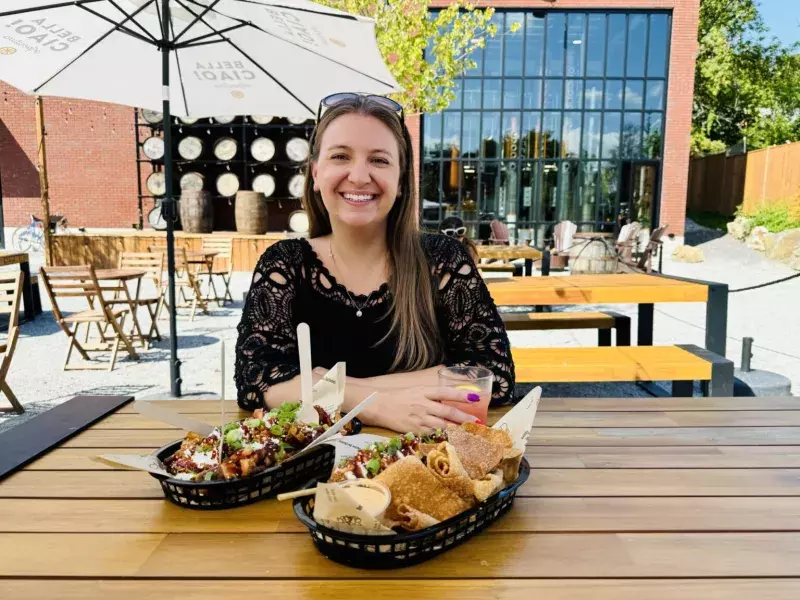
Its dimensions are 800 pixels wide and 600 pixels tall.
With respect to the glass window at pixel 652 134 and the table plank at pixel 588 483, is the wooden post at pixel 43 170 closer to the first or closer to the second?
the table plank at pixel 588 483

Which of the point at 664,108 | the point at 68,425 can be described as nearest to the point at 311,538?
the point at 68,425

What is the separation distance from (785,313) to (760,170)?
519 inches

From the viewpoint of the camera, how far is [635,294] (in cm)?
388

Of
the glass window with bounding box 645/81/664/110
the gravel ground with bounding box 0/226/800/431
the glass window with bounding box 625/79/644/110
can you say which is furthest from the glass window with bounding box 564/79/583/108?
the gravel ground with bounding box 0/226/800/431

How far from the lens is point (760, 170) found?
61.7 ft

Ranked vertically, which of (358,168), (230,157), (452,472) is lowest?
(452,472)

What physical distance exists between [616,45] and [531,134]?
280 centimetres

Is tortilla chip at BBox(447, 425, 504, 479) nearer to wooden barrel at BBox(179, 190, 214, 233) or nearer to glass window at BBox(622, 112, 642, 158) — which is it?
wooden barrel at BBox(179, 190, 214, 233)

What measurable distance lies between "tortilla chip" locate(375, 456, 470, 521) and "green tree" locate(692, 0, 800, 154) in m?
27.5

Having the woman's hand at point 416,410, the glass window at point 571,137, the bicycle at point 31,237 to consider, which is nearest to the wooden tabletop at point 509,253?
the woman's hand at point 416,410

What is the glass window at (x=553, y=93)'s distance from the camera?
15.1 metres

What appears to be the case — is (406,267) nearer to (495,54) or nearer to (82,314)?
(82,314)

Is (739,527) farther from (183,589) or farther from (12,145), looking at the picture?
(12,145)

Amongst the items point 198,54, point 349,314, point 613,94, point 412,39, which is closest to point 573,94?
point 613,94
